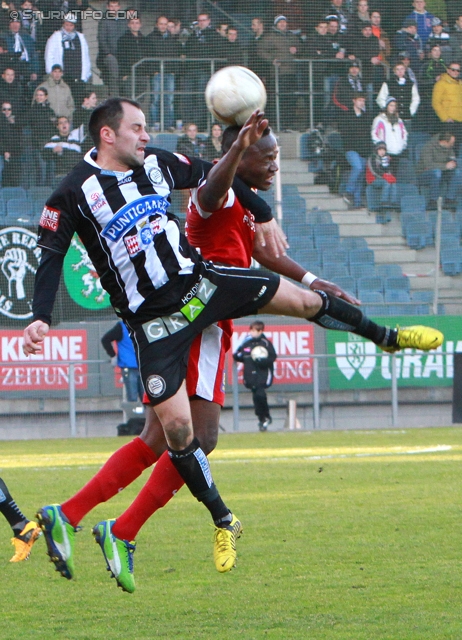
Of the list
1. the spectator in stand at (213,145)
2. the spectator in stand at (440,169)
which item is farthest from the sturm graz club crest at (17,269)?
the spectator in stand at (440,169)

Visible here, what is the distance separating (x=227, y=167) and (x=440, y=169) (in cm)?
1508

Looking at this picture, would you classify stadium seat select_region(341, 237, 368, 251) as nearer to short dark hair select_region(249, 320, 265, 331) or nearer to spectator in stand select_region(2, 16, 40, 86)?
short dark hair select_region(249, 320, 265, 331)

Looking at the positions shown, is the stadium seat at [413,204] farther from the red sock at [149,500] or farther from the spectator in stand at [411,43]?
the red sock at [149,500]

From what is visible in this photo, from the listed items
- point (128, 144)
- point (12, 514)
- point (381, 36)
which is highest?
point (381, 36)

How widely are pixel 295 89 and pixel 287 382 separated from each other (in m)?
5.76

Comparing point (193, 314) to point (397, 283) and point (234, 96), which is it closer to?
point (234, 96)

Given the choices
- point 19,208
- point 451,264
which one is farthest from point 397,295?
point 19,208

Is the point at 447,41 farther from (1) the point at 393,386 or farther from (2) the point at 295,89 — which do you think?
(1) the point at 393,386

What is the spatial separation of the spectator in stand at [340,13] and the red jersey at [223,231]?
1523 centimetres

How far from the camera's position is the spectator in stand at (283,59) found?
744 inches

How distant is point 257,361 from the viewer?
52.7ft

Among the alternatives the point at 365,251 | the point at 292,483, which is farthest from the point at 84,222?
the point at 365,251

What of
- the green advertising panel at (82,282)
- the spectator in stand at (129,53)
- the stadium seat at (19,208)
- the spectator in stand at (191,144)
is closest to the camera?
the green advertising panel at (82,282)

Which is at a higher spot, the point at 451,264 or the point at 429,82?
the point at 429,82
